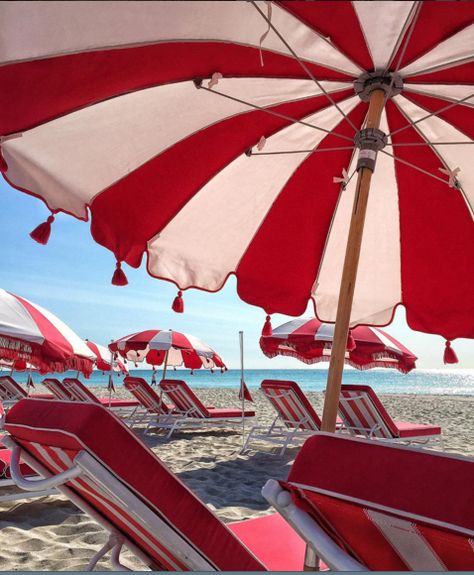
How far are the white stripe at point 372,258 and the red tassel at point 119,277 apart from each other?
4.43 ft

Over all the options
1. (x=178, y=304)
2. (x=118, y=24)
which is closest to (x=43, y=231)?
(x=178, y=304)

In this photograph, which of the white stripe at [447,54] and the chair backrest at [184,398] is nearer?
the white stripe at [447,54]

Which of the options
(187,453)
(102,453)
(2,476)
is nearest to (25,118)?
(102,453)

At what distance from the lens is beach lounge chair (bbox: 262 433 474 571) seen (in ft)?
3.00

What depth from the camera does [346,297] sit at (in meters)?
2.21

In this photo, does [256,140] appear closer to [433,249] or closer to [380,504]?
[433,249]

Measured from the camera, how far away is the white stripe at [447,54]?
2.04 metres

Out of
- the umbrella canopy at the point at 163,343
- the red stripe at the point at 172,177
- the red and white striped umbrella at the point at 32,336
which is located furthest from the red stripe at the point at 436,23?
the umbrella canopy at the point at 163,343

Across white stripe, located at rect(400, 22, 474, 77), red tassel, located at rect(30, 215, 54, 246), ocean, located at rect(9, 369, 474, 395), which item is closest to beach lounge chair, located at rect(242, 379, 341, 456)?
red tassel, located at rect(30, 215, 54, 246)

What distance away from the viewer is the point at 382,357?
749 cm

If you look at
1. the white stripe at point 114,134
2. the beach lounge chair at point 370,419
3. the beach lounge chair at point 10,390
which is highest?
the white stripe at point 114,134

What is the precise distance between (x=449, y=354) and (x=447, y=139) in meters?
1.64

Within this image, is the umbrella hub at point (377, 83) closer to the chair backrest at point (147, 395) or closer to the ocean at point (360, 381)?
the chair backrest at point (147, 395)

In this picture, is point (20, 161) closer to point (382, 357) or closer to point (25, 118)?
point (25, 118)
